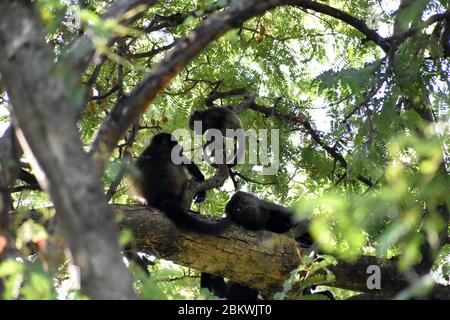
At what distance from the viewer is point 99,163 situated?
3.26 m

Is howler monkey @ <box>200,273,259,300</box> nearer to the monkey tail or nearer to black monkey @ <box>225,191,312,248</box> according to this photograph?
black monkey @ <box>225,191,312,248</box>

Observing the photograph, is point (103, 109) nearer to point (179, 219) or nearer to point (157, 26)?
point (157, 26)

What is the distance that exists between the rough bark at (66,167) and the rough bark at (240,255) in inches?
132

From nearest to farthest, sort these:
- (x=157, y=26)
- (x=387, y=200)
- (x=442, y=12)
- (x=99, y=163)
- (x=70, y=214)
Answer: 1. (x=70, y=214)
2. (x=387, y=200)
3. (x=99, y=163)
4. (x=442, y=12)
5. (x=157, y=26)

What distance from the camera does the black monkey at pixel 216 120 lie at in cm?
904

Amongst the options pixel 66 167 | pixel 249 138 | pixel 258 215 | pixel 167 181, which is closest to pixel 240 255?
pixel 258 215

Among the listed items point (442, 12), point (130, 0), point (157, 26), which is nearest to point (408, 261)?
point (130, 0)

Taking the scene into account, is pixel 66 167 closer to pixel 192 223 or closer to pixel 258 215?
pixel 192 223

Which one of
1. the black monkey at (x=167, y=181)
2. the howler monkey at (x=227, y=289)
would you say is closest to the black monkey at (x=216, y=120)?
the black monkey at (x=167, y=181)

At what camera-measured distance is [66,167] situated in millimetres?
2750

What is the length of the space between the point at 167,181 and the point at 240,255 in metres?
1.71

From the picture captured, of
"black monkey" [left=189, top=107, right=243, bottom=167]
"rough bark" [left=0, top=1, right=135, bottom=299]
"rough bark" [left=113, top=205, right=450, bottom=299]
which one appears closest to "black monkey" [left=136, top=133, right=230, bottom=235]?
"rough bark" [left=113, top=205, right=450, bottom=299]

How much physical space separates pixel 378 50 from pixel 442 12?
8.42ft

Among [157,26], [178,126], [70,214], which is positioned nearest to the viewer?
[70,214]
